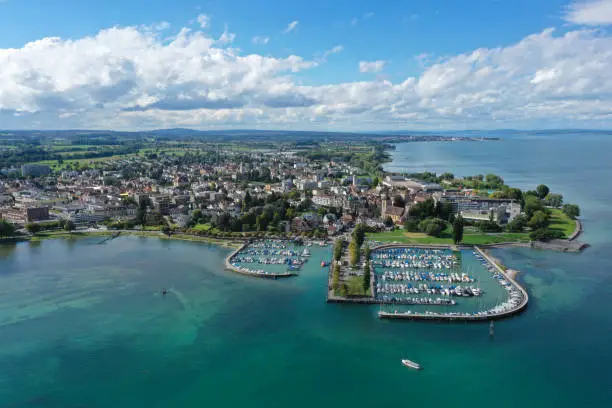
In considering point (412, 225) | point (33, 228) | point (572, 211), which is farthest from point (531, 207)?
point (33, 228)

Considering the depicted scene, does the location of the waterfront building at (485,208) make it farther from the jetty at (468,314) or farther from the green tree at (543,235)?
the jetty at (468,314)

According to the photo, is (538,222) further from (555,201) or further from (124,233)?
(124,233)

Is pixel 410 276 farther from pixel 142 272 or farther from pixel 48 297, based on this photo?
pixel 48 297

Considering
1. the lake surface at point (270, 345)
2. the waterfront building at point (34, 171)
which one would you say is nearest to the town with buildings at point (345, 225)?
the lake surface at point (270, 345)

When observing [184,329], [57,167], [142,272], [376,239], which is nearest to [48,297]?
[142,272]

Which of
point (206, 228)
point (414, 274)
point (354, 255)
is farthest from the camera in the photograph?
→ point (206, 228)

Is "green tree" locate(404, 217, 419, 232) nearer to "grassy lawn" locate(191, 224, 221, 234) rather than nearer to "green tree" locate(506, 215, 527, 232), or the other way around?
"green tree" locate(506, 215, 527, 232)

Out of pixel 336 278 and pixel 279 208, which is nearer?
pixel 336 278
